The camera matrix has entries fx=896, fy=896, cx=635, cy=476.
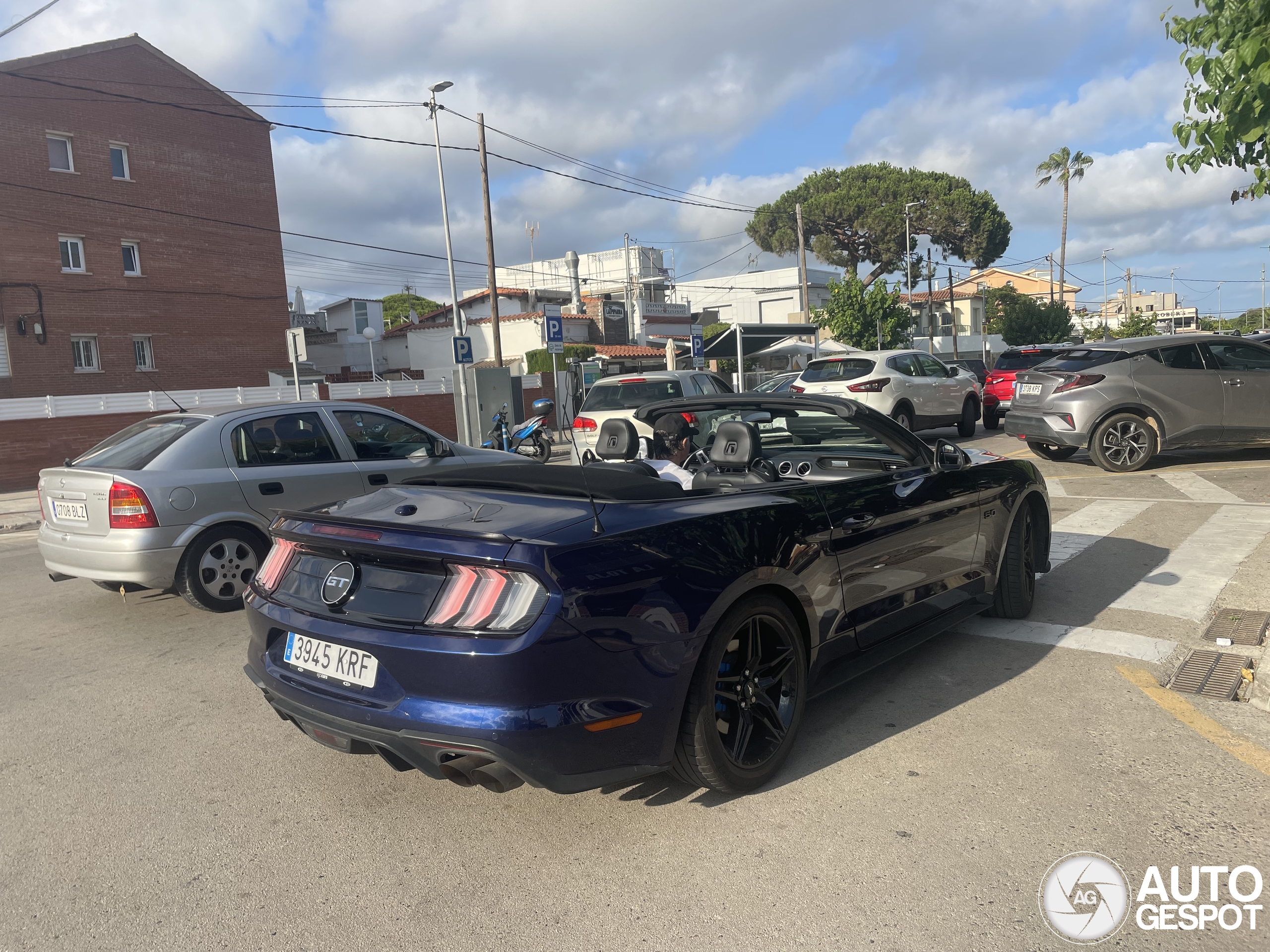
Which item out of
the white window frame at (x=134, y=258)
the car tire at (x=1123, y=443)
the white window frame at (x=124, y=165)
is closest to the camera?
the car tire at (x=1123, y=443)

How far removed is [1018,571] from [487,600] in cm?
361

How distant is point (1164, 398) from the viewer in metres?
10.9

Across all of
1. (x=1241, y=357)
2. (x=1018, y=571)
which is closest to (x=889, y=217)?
(x=1241, y=357)

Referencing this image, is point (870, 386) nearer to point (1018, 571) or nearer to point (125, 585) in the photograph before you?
point (1018, 571)

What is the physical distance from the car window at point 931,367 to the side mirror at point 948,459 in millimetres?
12066

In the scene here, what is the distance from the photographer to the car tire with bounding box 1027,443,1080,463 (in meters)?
13.1

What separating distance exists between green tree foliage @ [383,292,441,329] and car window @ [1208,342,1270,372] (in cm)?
6471

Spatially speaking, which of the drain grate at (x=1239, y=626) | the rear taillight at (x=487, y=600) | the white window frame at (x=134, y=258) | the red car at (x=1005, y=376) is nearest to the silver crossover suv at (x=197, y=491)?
the rear taillight at (x=487, y=600)

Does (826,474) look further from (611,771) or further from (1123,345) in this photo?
(1123,345)

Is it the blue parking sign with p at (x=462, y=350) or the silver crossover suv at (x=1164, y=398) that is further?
the blue parking sign with p at (x=462, y=350)

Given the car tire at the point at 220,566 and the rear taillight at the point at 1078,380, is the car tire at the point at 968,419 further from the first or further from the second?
the car tire at the point at 220,566

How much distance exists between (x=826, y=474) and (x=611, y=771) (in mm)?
2263

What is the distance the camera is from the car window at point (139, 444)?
6.21 m

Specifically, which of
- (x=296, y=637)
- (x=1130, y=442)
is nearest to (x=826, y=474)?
(x=296, y=637)
